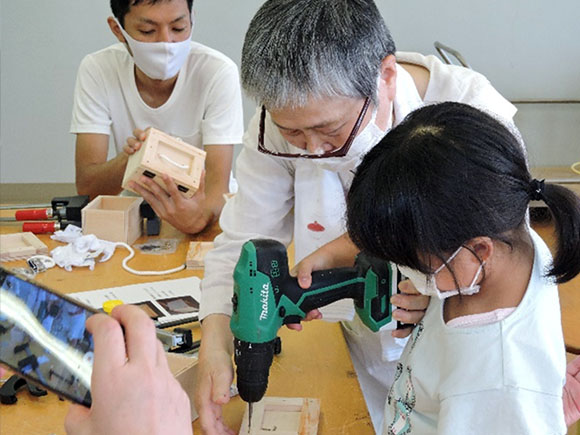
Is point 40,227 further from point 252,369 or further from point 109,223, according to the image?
point 252,369

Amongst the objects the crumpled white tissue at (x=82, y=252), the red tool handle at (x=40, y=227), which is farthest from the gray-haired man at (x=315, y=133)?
the red tool handle at (x=40, y=227)

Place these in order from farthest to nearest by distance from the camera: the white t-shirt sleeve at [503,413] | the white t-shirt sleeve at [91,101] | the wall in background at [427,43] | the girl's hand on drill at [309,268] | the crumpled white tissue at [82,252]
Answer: the wall in background at [427,43] < the white t-shirt sleeve at [91,101] < the crumpled white tissue at [82,252] < the girl's hand on drill at [309,268] < the white t-shirt sleeve at [503,413]

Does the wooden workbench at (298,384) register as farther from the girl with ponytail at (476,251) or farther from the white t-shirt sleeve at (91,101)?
the white t-shirt sleeve at (91,101)

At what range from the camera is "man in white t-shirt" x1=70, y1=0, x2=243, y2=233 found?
2.50 meters

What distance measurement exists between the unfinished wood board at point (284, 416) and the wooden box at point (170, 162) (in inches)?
36.4

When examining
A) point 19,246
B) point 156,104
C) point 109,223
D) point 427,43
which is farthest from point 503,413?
point 427,43

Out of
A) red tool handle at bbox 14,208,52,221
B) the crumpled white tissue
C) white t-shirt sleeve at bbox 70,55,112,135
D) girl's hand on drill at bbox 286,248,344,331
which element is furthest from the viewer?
white t-shirt sleeve at bbox 70,55,112,135

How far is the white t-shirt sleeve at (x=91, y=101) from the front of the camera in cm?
264

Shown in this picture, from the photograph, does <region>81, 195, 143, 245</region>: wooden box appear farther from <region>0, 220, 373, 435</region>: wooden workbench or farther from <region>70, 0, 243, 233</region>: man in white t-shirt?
<region>70, 0, 243, 233</region>: man in white t-shirt

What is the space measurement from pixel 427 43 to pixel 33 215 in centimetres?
295

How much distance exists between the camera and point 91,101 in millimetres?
2648

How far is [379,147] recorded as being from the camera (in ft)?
3.59

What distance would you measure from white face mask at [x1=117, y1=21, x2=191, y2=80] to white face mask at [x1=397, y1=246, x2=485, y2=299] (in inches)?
61.5

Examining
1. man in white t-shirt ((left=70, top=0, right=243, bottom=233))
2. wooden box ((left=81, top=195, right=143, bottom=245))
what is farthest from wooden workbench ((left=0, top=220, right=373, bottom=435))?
man in white t-shirt ((left=70, top=0, right=243, bottom=233))
